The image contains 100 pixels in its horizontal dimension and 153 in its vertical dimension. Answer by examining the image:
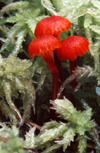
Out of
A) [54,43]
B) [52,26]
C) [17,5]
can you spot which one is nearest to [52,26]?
[52,26]

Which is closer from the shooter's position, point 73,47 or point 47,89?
point 73,47

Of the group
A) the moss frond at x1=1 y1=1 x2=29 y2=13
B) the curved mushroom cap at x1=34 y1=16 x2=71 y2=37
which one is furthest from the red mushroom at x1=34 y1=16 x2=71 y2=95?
the moss frond at x1=1 y1=1 x2=29 y2=13

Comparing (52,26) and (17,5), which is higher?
(17,5)

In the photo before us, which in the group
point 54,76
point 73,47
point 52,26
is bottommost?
point 54,76

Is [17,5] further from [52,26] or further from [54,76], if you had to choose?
[54,76]

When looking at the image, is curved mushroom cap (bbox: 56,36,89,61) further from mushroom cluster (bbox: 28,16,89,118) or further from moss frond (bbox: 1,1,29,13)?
moss frond (bbox: 1,1,29,13)

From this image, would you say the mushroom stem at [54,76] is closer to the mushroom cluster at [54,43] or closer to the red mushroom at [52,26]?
the mushroom cluster at [54,43]

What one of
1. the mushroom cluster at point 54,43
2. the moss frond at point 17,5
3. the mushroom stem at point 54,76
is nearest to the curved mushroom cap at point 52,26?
the mushroom cluster at point 54,43

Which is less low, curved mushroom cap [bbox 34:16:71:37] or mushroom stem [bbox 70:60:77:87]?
curved mushroom cap [bbox 34:16:71:37]

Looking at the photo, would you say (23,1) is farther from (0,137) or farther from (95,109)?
(0,137)

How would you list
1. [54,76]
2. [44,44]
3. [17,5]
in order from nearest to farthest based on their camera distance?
[44,44] → [54,76] → [17,5]

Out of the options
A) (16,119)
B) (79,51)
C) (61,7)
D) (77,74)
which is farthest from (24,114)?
(61,7)
